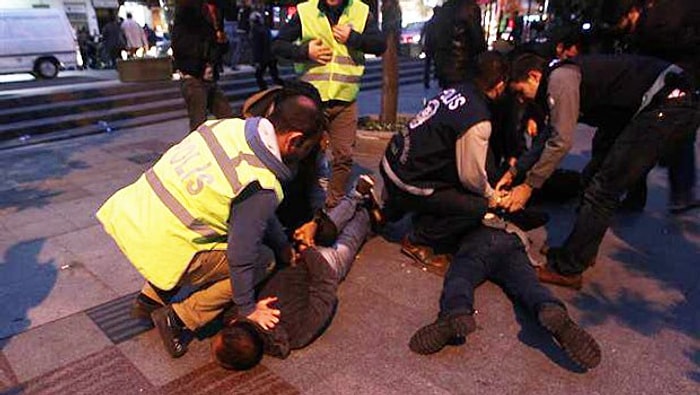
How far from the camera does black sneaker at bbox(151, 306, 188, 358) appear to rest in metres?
Result: 2.47

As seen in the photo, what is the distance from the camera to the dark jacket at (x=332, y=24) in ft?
12.4

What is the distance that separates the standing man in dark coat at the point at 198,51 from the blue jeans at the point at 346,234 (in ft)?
7.91

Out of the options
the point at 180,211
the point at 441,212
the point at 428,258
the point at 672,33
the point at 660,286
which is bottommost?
the point at 660,286

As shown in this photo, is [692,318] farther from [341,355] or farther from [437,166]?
[341,355]

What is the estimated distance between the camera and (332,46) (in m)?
3.83

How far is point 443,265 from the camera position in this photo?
333cm

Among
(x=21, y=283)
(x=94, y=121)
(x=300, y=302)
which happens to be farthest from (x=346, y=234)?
(x=94, y=121)

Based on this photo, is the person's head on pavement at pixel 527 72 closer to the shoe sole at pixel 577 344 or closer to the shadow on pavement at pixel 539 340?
the shadow on pavement at pixel 539 340

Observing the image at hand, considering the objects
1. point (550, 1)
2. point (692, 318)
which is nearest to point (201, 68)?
point (692, 318)

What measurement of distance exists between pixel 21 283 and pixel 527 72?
3224mm

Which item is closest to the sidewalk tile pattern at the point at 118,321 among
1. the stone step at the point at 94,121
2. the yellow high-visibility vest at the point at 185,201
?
the yellow high-visibility vest at the point at 185,201

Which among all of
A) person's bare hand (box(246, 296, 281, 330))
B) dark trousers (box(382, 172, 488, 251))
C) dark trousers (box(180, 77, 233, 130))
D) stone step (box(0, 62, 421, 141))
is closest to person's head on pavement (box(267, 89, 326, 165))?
person's bare hand (box(246, 296, 281, 330))

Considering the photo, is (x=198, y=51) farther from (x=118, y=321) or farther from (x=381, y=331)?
(x=381, y=331)

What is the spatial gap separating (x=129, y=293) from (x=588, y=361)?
7.95ft
